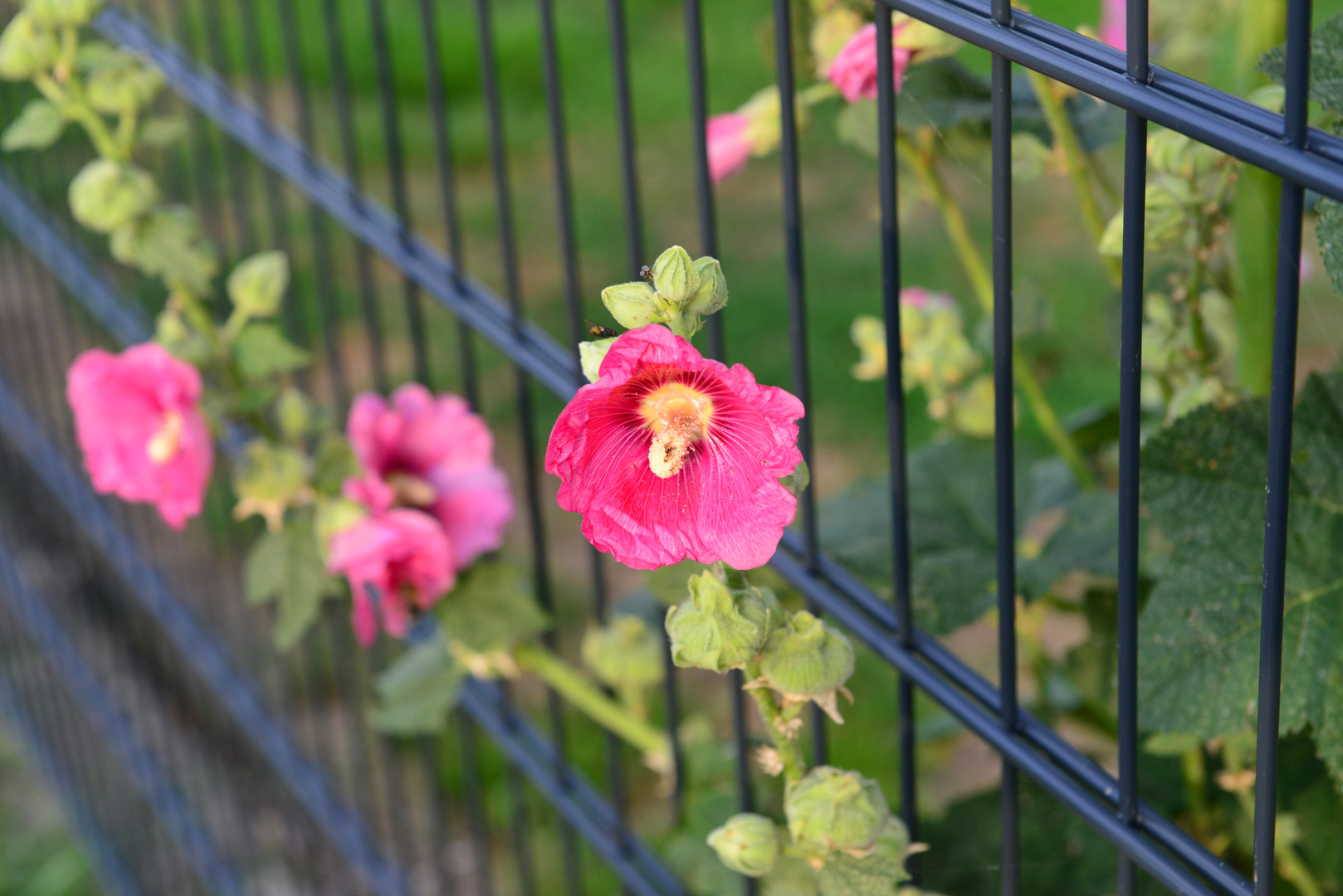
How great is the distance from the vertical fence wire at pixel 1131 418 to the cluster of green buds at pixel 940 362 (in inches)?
13.3

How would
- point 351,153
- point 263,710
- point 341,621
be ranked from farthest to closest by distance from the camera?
point 263,710
point 341,621
point 351,153

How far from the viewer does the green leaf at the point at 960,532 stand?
29.4 inches

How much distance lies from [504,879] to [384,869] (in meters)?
0.50

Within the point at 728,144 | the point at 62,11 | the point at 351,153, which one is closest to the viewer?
the point at 728,144

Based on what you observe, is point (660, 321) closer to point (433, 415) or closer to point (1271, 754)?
point (1271, 754)

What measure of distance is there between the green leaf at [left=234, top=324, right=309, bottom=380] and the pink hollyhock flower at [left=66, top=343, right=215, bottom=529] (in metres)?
0.05

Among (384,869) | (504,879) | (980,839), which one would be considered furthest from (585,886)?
(980,839)

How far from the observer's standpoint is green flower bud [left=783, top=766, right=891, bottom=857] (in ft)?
2.01

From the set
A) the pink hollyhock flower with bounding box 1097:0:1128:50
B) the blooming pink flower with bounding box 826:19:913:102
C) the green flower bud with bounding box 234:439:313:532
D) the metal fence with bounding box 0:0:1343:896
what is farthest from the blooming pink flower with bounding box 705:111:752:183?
the green flower bud with bounding box 234:439:313:532

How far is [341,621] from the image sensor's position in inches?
56.0

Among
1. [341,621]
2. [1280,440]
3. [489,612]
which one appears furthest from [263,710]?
[1280,440]

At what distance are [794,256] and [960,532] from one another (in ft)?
0.77

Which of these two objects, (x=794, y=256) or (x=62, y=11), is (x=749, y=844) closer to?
(x=794, y=256)

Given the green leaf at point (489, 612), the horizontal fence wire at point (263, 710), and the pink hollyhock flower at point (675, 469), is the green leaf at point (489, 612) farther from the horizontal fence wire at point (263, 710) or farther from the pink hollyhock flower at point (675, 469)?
the pink hollyhock flower at point (675, 469)
